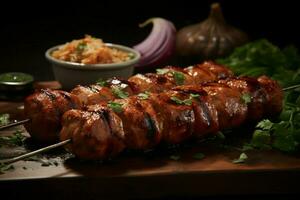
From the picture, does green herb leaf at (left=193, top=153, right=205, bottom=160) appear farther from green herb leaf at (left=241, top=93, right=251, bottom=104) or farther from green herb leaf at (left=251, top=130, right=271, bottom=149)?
green herb leaf at (left=241, top=93, right=251, bottom=104)

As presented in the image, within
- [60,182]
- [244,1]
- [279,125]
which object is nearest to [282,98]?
[279,125]

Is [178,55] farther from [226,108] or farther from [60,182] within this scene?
[60,182]

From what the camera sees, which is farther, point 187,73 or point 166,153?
point 187,73

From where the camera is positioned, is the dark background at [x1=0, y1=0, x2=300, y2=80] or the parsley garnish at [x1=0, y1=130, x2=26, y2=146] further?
the dark background at [x1=0, y1=0, x2=300, y2=80]

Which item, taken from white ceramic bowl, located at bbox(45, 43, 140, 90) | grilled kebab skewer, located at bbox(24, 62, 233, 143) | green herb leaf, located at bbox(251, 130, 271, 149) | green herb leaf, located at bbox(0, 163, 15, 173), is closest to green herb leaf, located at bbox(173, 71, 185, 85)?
grilled kebab skewer, located at bbox(24, 62, 233, 143)

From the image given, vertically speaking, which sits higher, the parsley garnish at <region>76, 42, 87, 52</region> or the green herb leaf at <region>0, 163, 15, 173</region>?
the parsley garnish at <region>76, 42, 87, 52</region>

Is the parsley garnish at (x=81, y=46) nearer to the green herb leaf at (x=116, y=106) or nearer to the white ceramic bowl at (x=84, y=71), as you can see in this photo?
the white ceramic bowl at (x=84, y=71)

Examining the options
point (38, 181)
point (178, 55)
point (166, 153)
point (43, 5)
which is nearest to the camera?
point (38, 181)
